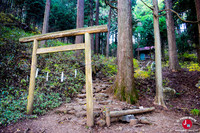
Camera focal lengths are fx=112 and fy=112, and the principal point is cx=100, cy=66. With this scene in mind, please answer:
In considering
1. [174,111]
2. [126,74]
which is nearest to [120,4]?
[126,74]

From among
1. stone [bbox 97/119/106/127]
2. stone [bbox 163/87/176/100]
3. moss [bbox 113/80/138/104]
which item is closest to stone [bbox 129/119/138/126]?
stone [bbox 97/119/106/127]

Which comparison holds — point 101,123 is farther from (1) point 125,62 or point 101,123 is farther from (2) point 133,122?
(1) point 125,62

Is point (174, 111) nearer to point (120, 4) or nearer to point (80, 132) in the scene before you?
point (80, 132)

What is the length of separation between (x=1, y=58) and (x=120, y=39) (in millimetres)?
6799

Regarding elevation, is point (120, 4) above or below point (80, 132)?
above

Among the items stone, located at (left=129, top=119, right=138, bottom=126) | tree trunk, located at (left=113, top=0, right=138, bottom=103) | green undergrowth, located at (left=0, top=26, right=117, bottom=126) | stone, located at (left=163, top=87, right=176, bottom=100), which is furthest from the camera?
stone, located at (left=163, top=87, right=176, bottom=100)

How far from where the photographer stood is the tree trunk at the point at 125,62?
17.0 ft

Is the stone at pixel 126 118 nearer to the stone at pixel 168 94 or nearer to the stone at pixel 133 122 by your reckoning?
the stone at pixel 133 122

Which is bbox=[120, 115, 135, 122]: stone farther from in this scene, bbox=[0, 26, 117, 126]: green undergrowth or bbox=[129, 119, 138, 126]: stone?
bbox=[0, 26, 117, 126]: green undergrowth

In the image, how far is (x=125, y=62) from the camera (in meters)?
5.38

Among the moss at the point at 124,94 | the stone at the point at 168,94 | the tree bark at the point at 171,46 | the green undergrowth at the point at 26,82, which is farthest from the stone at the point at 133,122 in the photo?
the tree bark at the point at 171,46

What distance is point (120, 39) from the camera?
563 cm

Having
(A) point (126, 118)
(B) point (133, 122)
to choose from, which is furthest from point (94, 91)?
(B) point (133, 122)

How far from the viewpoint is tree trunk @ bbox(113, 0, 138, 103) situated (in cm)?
519
